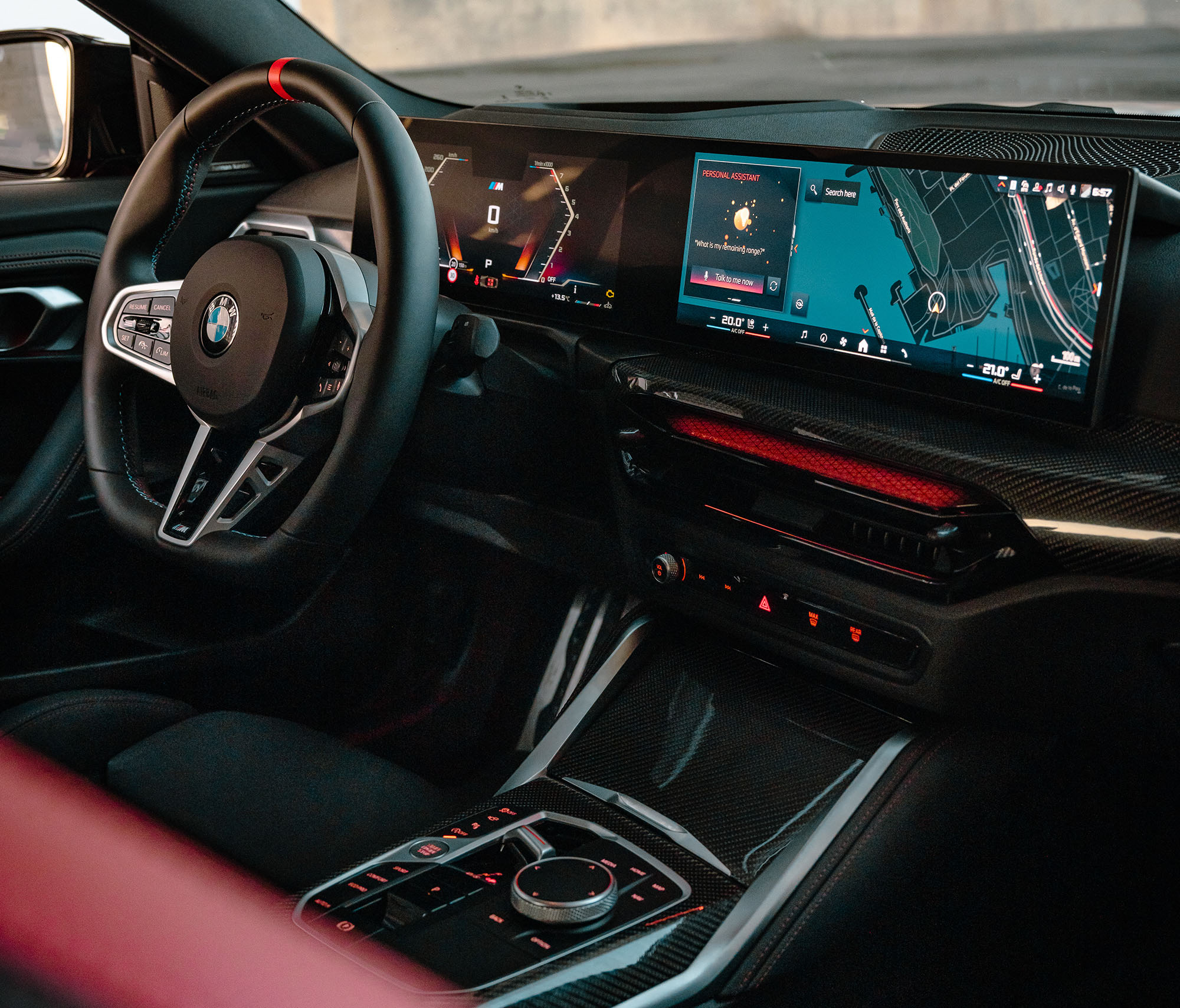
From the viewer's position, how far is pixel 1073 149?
1.39 m

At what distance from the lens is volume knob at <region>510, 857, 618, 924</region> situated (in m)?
1.19

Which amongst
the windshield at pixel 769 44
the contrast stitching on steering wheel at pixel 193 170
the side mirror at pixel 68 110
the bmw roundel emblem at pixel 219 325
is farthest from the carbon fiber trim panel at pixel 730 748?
the windshield at pixel 769 44

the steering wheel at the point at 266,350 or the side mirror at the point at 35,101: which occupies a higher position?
the side mirror at the point at 35,101

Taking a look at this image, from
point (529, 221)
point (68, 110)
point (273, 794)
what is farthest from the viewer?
point (68, 110)

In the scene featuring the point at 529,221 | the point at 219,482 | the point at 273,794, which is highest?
the point at 529,221

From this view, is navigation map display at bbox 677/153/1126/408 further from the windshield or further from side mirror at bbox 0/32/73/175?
the windshield

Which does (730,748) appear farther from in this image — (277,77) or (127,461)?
(277,77)

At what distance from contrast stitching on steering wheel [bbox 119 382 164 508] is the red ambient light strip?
0.68 m

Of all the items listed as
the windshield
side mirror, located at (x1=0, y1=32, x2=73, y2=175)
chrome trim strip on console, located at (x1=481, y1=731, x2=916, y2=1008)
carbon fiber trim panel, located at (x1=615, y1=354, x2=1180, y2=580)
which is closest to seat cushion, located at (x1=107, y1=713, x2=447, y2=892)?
chrome trim strip on console, located at (x1=481, y1=731, x2=916, y2=1008)

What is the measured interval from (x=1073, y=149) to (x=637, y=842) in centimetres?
99

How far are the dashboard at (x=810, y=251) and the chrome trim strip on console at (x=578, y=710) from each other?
17.2 inches

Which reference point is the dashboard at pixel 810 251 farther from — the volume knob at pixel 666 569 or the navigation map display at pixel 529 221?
the volume knob at pixel 666 569

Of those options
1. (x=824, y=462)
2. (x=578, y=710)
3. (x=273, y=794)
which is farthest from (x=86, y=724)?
(x=824, y=462)

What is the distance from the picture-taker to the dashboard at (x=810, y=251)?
1.18m
